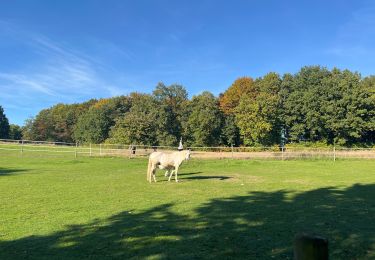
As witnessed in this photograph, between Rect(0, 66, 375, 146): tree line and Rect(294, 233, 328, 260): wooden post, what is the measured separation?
160ft

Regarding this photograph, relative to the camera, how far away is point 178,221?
854 centimetres

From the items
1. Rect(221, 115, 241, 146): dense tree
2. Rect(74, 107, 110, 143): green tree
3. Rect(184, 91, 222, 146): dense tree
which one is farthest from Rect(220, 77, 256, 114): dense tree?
Rect(74, 107, 110, 143): green tree

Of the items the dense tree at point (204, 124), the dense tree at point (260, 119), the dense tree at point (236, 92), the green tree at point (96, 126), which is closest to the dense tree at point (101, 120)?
the green tree at point (96, 126)

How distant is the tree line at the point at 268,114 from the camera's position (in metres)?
57.8

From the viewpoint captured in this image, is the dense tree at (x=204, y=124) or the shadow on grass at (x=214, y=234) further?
the dense tree at (x=204, y=124)

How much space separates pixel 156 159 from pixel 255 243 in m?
10.6

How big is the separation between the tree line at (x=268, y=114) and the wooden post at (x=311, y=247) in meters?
48.7

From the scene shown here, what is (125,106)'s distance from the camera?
3964 inches

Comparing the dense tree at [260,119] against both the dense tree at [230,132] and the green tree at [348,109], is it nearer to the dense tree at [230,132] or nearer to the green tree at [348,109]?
the dense tree at [230,132]

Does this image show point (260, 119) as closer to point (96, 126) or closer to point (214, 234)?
point (96, 126)

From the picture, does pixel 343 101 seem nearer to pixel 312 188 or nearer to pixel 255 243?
pixel 312 188

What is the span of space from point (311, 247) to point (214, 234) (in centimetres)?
516

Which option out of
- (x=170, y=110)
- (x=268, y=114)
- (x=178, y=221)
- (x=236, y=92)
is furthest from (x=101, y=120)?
(x=178, y=221)

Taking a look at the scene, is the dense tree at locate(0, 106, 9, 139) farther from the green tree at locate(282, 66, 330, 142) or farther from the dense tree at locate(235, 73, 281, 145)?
the green tree at locate(282, 66, 330, 142)
